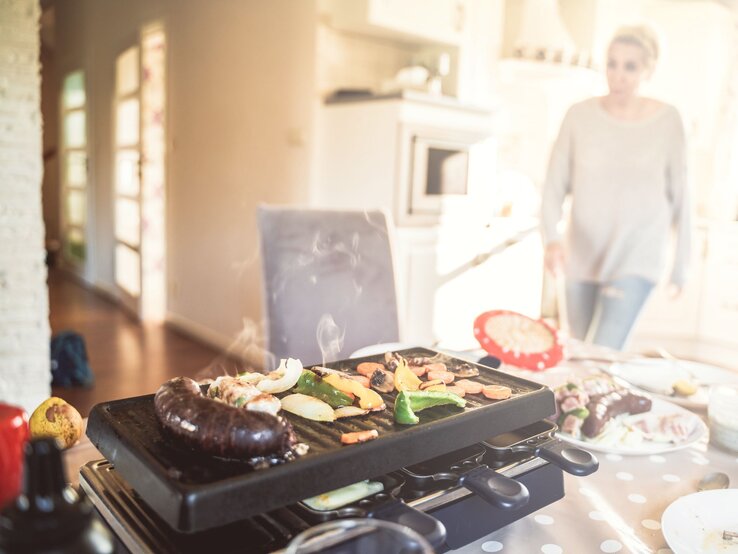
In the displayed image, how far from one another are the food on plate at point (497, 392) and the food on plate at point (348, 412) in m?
0.17

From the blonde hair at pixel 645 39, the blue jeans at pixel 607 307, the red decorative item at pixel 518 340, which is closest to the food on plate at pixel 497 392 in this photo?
the red decorative item at pixel 518 340

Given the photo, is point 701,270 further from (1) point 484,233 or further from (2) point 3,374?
(2) point 3,374

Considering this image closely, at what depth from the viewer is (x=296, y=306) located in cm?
173

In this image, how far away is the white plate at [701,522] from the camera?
70cm

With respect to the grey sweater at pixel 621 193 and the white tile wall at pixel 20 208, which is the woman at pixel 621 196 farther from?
the white tile wall at pixel 20 208

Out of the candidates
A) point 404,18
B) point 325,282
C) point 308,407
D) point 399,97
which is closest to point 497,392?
point 308,407

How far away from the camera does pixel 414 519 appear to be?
597 millimetres

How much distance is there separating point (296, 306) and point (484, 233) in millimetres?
2166

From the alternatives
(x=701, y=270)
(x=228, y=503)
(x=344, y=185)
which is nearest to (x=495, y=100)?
(x=344, y=185)

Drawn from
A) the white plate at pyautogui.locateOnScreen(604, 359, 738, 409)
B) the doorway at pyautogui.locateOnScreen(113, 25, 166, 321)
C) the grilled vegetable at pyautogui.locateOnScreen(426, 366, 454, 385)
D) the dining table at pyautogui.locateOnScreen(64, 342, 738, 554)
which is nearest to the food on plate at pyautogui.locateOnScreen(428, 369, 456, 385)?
the grilled vegetable at pyautogui.locateOnScreen(426, 366, 454, 385)

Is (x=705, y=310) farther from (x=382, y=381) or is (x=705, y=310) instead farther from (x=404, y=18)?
(x=382, y=381)

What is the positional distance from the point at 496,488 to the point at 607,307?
200 cm

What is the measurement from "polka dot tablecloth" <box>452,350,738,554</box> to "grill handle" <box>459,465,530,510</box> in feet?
0.31

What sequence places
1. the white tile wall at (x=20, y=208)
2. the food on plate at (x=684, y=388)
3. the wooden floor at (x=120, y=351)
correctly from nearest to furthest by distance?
1. the food on plate at (x=684, y=388)
2. the white tile wall at (x=20, y=208)
3. the wooden floor at (x=120, y=351)
